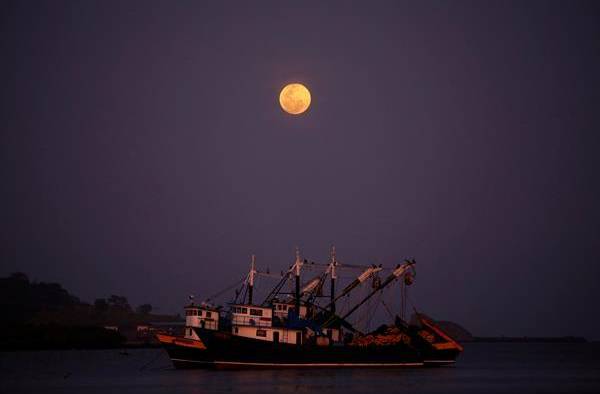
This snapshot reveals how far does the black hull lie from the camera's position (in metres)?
65.2

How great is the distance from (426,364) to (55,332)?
4510 inches

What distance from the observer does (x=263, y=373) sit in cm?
6706

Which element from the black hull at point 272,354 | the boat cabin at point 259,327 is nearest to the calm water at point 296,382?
the black hull at point 272,354

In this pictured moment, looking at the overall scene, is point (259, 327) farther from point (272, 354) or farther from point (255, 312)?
point (272, 354)

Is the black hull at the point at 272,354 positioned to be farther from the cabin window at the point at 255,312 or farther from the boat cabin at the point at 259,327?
the cabin window at the point at 255,312

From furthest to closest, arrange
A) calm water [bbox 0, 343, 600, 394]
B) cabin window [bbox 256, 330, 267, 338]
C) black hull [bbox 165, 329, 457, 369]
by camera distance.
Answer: cabin window [bbox 256, 330, 267, 338] → black hull [bbox 165, 329, 457, 369] → calm water [bbox 0, 343, 600, 394]

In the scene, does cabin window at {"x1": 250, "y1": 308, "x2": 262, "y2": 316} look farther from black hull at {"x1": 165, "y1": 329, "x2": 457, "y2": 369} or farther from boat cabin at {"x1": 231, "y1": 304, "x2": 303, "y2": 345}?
black hull at {"x1": 165, "y1": 329, "x2": 457, "y2": 369}

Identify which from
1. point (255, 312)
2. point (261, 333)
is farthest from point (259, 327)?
point (255, 312)

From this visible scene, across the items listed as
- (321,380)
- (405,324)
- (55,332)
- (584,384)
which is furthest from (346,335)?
(55,332)

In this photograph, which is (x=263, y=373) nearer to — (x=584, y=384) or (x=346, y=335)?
(x=346, y=335)

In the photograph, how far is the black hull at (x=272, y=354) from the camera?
65188mm

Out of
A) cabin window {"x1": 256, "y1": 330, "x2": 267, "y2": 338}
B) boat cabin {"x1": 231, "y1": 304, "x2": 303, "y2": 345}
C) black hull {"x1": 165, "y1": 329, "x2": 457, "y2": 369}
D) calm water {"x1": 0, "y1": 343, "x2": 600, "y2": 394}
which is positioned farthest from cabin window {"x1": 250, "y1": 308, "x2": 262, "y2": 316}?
calm water {"x1": 0, "y1": 343, "x2": 600, "y2": 394}

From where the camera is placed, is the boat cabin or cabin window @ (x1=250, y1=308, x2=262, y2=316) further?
cabin window @ (x1=250, y1=308, x2=262, y2=316)

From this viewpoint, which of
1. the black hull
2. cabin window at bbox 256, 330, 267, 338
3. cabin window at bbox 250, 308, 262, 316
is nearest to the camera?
the black hull
